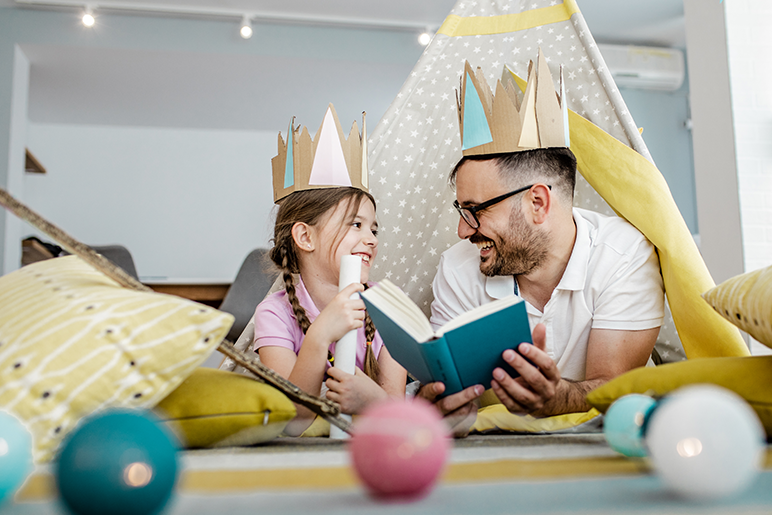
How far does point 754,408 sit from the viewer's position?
735 millimetres

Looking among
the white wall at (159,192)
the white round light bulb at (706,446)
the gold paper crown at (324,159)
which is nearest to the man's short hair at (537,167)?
the gold paper crown at (324,159)

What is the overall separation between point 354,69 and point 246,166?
4.56ft

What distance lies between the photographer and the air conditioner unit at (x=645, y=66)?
13.1 feet

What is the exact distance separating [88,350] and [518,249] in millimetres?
888

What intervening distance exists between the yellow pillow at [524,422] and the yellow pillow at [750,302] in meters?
0.28

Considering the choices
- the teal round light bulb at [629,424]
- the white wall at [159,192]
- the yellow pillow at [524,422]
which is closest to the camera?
the teal round light bulb at [629,424]

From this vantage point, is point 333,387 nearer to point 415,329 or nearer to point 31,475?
point 415,329

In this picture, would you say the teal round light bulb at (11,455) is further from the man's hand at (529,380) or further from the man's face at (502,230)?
the man's face at (502,230)

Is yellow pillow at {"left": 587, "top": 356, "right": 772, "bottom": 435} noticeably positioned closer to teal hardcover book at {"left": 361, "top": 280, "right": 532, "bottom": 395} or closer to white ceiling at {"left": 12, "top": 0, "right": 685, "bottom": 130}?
teal hardcover book at {"left": 361, "top": 280, "right": 532, "bottom": 395}

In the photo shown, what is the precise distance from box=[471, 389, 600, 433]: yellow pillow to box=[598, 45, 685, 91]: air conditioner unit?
11.4ft

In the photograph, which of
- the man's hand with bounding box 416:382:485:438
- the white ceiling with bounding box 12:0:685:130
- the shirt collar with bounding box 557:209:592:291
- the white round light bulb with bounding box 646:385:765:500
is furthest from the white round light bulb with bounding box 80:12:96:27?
the white round light bulb with bounding box 646:385:765:500

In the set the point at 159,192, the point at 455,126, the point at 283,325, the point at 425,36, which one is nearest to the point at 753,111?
the point at 455,126

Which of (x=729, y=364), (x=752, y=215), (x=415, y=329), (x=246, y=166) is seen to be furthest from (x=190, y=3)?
(x=729, y=364)

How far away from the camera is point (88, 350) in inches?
24.7
